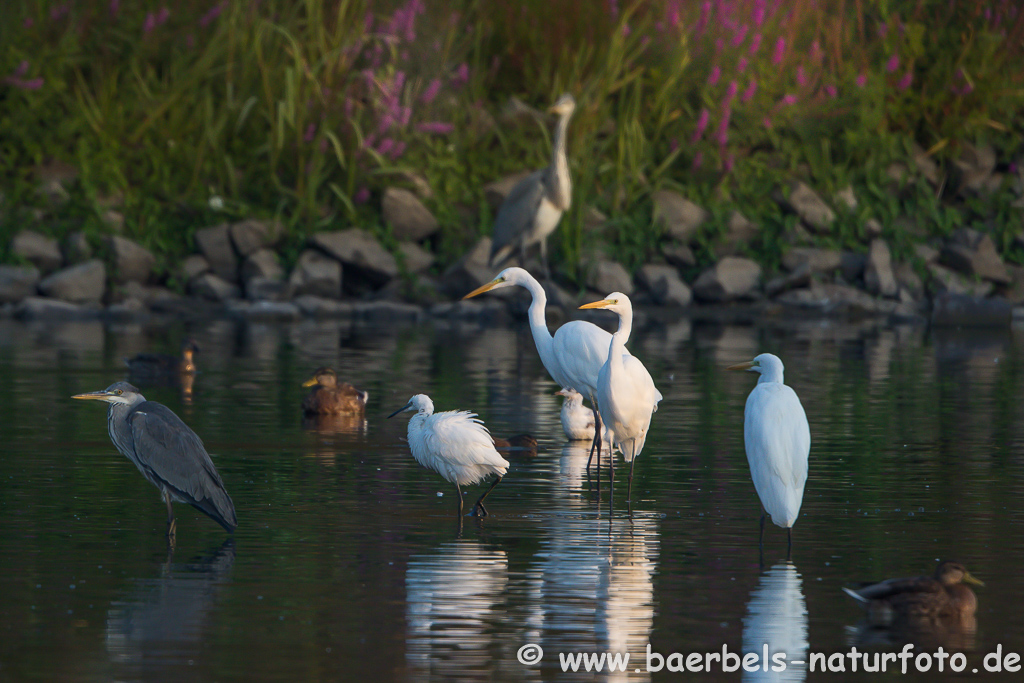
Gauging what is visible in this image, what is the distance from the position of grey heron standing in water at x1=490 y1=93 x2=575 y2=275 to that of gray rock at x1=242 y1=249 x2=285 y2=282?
3.56 m

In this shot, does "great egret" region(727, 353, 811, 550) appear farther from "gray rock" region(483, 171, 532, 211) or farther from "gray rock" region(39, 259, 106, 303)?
"gray rock" region(483, 171, 532, 211)

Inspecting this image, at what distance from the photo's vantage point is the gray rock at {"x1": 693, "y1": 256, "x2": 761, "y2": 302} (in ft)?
84.3

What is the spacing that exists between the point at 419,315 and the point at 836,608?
17924 millimetres

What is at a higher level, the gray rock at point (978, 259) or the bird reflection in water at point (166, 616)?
the gray rock at point (978, 259)

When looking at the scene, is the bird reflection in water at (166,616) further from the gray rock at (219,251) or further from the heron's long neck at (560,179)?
the gray rock at (219,251)

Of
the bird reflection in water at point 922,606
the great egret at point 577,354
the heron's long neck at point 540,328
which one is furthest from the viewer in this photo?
the heron's long neck at point 540,328

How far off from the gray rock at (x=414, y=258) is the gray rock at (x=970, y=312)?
8.07 meters

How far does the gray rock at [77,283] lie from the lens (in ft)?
79.6

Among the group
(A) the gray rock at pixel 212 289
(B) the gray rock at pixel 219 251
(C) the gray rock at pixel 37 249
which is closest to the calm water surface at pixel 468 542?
(C) the gray rock at pixel 37 249

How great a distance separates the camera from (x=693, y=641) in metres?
6.59

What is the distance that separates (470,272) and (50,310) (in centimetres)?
637

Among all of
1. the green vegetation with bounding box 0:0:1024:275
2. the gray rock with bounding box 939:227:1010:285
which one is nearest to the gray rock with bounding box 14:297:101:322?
the green vegetation with bounding box 0:0:1024:275

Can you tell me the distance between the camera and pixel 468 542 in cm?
853

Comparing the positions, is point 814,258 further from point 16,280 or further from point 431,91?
point 16,280
